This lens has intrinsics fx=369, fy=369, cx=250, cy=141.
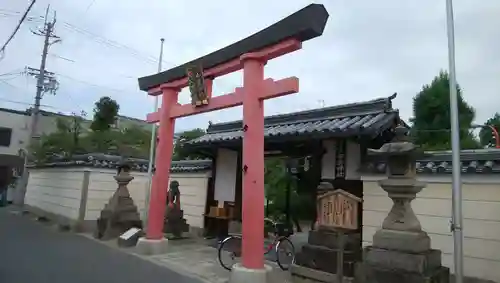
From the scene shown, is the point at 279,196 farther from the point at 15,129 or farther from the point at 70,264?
the point at 15,129

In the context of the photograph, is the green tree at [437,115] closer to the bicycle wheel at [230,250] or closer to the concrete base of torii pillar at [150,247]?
the bicycle wheel at [230,250]

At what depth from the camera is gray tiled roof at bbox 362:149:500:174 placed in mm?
7398

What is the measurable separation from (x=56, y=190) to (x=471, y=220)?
701 inches

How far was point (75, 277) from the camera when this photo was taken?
7.30m

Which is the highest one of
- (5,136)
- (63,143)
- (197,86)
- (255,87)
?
(5,136)

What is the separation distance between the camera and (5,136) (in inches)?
1284

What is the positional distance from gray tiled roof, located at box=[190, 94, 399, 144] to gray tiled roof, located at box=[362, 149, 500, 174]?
104 centimetres

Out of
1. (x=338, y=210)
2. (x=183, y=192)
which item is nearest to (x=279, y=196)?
(x=183, y=192)

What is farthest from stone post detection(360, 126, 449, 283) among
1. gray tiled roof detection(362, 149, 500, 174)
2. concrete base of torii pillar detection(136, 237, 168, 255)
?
concrete base of torii pillar detection(136, 237, 168, 255)

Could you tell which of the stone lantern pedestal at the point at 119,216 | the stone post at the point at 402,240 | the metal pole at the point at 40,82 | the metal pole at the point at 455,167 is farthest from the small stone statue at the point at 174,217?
the metal pole at the point at 40,82

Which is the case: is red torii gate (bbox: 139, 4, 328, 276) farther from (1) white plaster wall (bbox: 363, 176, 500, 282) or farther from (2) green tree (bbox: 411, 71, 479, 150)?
(2) green tree (bbox: 411, 71, 479, 150)

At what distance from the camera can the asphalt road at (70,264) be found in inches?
286

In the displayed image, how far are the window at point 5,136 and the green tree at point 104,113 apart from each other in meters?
16.9

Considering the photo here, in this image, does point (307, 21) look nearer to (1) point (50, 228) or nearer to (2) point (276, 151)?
(2) point (276, 151)
